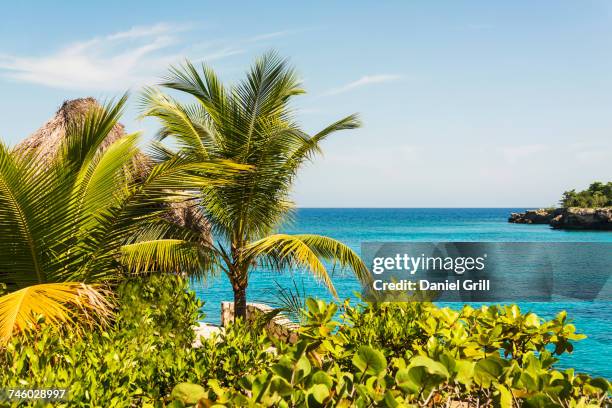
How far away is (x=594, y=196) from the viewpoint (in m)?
60.3

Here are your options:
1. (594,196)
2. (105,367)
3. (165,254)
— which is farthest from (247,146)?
(594,196)

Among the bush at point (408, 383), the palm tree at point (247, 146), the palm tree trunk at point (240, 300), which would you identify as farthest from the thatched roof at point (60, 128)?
the bush at point (408, 383)

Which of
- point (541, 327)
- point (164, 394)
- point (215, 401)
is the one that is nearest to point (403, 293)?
point (541, 327)

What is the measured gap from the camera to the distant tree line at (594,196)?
5938 centimetres

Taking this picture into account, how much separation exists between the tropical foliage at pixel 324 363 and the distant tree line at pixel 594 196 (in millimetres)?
62803

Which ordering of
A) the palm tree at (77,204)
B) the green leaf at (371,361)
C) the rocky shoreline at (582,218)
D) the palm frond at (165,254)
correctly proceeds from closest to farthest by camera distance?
1. the green leaf at (371,361)
2. the palm tree at (77,204)
3. the palm frond at (165,254)
4. the rocky shoreline at (582,218)

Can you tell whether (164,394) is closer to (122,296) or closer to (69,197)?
(122,296)

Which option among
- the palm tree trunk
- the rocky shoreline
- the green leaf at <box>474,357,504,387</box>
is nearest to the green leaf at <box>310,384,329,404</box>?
the green leaf at <box>474,357,504,387</box>

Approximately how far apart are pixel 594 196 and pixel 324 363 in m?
65.5

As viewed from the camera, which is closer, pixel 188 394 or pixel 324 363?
pixel 188 394

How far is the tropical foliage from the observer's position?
191cm

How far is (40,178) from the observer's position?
17.6 feet

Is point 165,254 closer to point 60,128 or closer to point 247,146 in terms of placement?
point 247,146

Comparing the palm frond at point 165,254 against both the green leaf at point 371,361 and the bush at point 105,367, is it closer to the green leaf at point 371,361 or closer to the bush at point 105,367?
the bush at point 105,367
